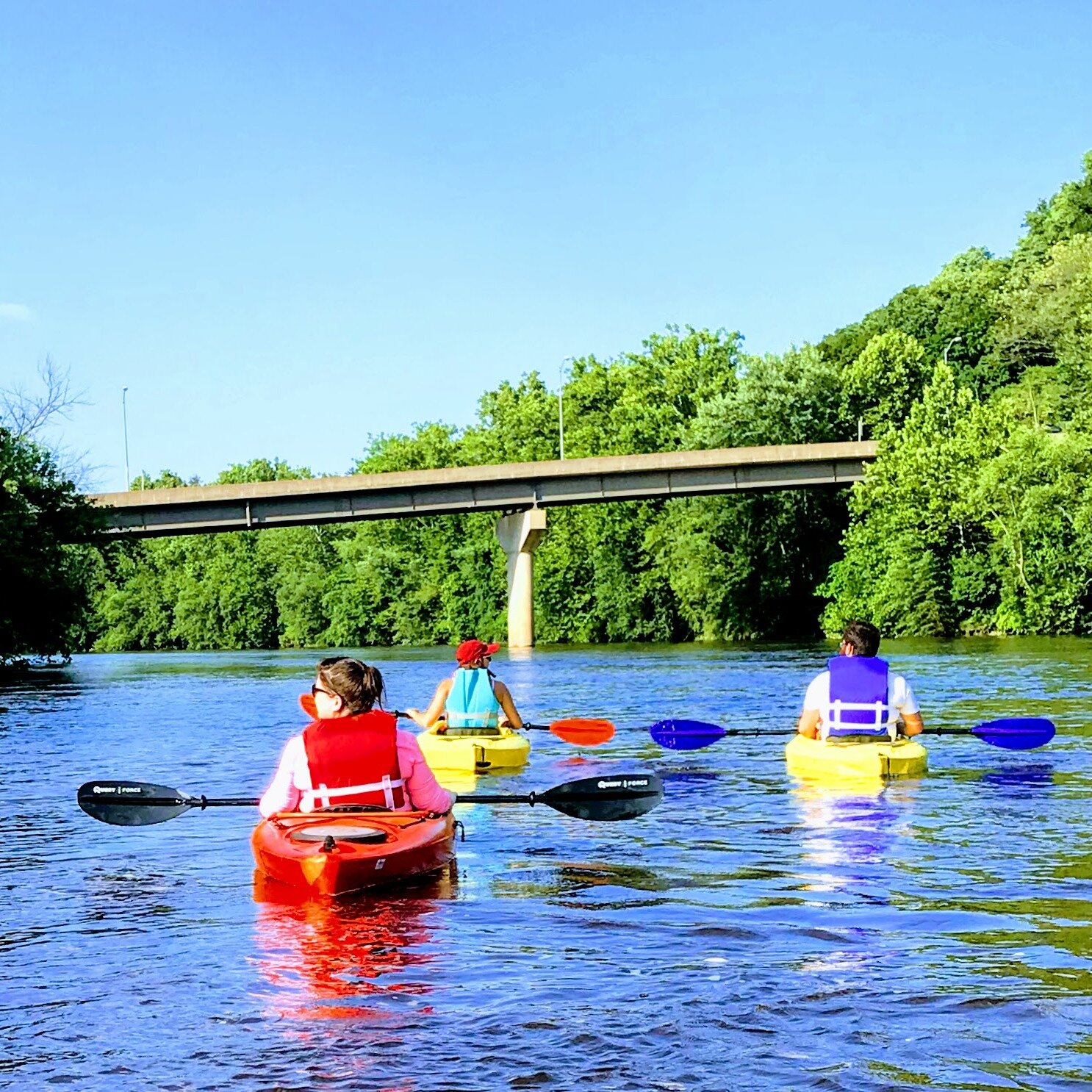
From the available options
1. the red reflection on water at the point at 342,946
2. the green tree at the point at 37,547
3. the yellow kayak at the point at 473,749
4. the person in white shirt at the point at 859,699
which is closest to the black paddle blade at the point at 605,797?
the red reflection on water at the point at 342,946

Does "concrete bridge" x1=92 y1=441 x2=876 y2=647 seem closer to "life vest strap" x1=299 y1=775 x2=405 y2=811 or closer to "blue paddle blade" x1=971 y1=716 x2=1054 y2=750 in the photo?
→ "blue paddle blade" x1=971 y1=716 x2=1054 y2=750

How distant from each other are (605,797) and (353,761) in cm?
242

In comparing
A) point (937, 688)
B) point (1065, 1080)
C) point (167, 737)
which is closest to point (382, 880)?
point (1065, 1080)

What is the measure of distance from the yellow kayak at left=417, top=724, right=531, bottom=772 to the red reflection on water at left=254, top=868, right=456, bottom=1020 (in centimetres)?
544

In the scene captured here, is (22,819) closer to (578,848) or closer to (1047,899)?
(578,848)

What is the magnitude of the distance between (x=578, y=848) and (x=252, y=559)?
4280 inches

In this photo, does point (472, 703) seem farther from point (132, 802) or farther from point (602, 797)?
point (132, 802)

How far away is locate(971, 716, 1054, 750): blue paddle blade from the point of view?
52.8 feet

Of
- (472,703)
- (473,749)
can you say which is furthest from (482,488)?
A: (473,749)

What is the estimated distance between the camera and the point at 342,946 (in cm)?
831

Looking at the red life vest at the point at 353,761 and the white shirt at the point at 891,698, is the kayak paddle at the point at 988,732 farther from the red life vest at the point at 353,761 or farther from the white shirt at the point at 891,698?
the red life vest at the point at 353,761

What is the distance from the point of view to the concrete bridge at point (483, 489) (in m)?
61.0

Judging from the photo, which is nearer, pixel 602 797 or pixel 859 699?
pixel 602 797

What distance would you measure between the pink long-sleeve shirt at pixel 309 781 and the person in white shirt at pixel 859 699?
16.7 ft
